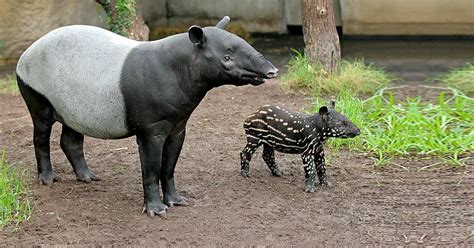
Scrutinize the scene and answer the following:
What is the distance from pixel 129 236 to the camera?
494cm

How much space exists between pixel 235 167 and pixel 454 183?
1864 mm

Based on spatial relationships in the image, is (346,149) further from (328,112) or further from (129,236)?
(129,236)

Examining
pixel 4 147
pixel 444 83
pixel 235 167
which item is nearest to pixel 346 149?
pixel 235 167

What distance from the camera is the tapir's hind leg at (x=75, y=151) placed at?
19.2ft

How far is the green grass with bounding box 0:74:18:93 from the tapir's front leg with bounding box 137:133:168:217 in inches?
170

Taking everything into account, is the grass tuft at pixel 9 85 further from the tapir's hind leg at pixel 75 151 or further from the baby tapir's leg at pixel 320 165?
the baby tapir's leg at pixel 320 165

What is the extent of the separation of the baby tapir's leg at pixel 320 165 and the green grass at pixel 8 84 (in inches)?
183

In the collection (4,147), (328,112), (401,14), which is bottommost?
(401,14)

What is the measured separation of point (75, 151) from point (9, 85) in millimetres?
3705

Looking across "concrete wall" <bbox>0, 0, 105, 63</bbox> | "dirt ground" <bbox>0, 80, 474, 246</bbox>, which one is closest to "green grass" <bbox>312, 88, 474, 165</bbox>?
"dirt ground" <bbox>0, 80, 474, 246</bbox>

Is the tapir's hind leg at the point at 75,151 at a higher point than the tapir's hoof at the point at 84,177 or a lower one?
higher

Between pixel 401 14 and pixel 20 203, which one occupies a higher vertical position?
pixel 20 203

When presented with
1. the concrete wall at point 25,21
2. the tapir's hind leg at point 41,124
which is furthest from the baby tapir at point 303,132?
the concrete wall at point 25,21

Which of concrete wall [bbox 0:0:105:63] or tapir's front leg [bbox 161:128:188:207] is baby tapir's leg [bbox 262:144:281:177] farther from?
concrete wall [bbox 0:0:105:63]
